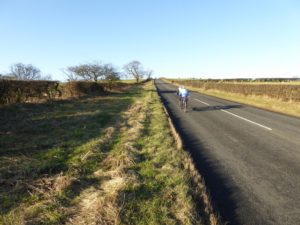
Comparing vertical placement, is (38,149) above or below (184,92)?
below

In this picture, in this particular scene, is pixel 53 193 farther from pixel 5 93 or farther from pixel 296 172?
pixel 5 93

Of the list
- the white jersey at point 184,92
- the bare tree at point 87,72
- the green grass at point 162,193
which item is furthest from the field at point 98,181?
the bare tree at point 87,72

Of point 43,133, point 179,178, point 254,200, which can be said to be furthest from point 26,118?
point 254,200

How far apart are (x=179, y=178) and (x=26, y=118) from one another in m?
9.79

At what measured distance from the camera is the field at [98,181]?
3.93 metres

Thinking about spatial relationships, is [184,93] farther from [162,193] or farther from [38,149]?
[162,193]

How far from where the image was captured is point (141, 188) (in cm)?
485

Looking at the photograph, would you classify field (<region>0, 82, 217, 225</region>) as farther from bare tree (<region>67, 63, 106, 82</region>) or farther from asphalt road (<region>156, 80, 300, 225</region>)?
bare tree (<region>67, 63, 106, 82</region>)

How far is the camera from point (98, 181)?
5258 millimetres

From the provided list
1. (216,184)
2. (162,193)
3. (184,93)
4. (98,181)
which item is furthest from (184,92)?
(162,193)

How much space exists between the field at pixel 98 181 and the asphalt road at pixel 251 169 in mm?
451

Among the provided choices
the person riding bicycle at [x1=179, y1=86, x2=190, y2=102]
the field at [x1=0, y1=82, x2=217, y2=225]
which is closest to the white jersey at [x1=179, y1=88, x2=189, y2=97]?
the person riding bicycle at [x1=179, y1=86, x2=190, y2=102]

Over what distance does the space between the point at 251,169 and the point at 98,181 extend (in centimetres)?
345

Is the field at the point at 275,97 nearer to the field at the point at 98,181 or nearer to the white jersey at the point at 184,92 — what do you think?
the white jersey at the point at 184,92
